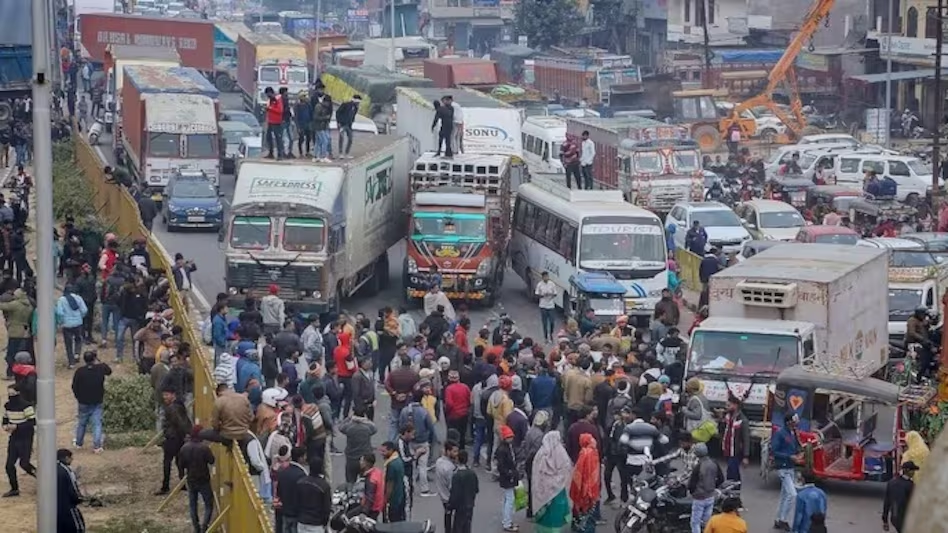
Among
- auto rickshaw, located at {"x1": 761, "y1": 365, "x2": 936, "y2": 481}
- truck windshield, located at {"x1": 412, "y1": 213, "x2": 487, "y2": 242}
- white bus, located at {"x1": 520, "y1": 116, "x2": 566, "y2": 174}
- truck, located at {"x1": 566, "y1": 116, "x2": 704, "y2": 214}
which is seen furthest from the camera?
white bus, located at {"x1": 520, "y1": 116, "x2": 566, "y2": 174}

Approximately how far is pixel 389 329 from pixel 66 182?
1992 cm

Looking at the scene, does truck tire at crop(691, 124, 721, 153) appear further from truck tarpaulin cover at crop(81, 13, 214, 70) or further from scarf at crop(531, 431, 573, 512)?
scarf at crop(531, 431, 573, 512)

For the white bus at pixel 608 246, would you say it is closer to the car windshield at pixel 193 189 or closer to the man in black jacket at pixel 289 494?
the car windshield at pixel 193 189

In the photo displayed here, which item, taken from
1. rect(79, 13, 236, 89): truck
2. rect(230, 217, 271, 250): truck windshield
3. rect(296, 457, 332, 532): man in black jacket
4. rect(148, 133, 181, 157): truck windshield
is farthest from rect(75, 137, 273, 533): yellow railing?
rect(79, 13, 236, 89): truck

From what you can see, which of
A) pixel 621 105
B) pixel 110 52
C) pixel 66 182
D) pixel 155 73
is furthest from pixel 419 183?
pixel 621 105

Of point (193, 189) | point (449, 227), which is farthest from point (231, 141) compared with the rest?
point (449, 227)

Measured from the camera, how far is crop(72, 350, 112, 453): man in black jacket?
20.5m

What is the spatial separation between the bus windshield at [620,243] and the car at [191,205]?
44.7ft

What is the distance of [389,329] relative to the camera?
2600cm

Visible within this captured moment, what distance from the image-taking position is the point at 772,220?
134 ft

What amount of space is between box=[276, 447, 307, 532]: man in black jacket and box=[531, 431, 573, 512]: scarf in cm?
280

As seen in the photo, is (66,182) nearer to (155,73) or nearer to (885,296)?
(155,73)

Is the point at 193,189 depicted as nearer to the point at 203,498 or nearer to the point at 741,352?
the point at 741,352

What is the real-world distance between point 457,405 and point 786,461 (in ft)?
12.9
